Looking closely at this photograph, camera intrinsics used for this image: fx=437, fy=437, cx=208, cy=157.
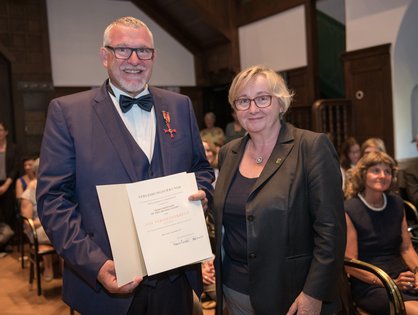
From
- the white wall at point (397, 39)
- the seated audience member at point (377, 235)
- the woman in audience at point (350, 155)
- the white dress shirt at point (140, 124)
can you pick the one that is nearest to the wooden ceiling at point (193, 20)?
the white wall at point (397, 39)

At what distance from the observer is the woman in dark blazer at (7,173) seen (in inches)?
249

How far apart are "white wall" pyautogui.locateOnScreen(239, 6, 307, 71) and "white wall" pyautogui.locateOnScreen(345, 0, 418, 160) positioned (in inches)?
45.8

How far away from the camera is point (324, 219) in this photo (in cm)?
168

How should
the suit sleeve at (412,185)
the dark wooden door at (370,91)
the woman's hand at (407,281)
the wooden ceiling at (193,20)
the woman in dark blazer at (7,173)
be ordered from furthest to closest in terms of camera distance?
1. the wooden ceiling at (193,20)
2. the dark wooden door at (370,91)
3. the woman in dark blazer at (7,173)
4. the suit sleeve at (412,185)
5. the woman's hand at (407,281)

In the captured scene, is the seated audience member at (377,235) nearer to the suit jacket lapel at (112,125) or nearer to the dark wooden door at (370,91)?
the suit jacket lapel at (112,125)

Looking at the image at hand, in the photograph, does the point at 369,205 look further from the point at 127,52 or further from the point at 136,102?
the point at 127,52

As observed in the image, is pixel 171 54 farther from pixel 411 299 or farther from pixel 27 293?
pixel 411 299

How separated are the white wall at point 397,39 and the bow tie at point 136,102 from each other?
5.43m

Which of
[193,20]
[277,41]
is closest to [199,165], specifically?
[277,41]

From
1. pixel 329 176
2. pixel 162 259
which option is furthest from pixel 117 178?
pixel 329 176

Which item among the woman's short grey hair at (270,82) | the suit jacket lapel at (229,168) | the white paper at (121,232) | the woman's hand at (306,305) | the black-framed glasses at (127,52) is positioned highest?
the black-framed glasses at (127,52)

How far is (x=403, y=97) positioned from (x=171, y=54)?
17.9 feet

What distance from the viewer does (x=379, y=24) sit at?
20.9 ft

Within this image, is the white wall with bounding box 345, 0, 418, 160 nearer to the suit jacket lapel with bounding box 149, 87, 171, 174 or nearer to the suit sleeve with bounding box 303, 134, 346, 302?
the suit sleeve with bounding box 303, 134, 346, 302
